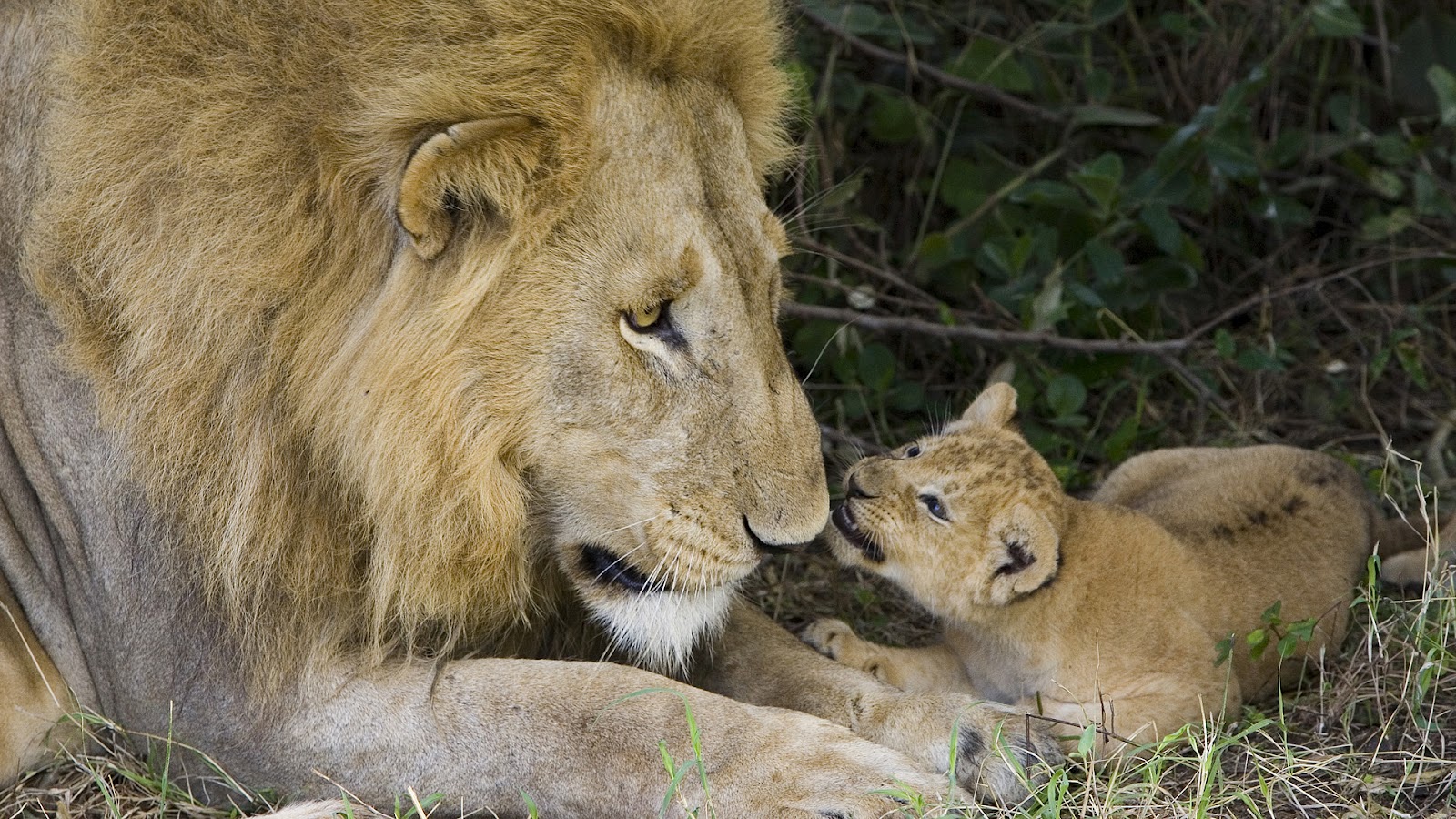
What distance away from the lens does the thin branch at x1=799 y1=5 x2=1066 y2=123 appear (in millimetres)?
4719

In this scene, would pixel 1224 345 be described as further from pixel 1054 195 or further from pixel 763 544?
pixel 763 544

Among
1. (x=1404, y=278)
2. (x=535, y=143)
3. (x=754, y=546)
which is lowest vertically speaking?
(x=1404, y=278)

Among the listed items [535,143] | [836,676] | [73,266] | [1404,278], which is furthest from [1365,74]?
[73,266]

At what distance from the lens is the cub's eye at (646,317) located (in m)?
2.59

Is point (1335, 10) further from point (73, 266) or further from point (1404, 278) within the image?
point (73, 266)

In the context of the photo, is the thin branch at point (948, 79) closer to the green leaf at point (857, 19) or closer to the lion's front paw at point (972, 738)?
the green leaf at point (857, 19)

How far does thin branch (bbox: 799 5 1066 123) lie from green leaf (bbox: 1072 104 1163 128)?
0.10 meters

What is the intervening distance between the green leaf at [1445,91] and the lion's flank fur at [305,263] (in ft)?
8.72

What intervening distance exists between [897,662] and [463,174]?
4.85 ft

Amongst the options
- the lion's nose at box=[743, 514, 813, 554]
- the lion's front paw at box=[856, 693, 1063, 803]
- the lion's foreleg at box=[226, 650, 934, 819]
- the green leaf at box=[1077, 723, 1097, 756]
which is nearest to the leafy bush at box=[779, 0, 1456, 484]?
the lion's front paw at box=[856, 693, 1063, 803]

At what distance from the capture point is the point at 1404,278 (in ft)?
16.9

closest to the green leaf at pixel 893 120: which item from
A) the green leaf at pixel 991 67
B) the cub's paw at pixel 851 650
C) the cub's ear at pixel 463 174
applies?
the green leaf at pixel 991 67

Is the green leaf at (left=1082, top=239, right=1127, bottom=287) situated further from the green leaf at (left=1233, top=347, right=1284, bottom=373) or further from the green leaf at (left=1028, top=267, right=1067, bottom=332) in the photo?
the green leaf at (left=1233, top=347, right=1284, bottom=373)

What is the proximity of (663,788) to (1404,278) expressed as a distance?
357 centimetres
